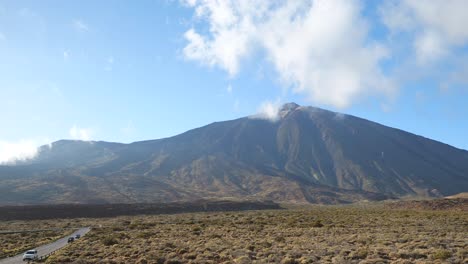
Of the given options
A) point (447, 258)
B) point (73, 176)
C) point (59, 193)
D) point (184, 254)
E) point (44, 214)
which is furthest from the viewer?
point (73, 176)

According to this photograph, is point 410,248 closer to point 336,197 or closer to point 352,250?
point 352,250

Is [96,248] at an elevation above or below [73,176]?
below

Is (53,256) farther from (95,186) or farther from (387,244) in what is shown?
(95,186)

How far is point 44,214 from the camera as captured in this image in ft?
292

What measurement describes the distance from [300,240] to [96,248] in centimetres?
1560

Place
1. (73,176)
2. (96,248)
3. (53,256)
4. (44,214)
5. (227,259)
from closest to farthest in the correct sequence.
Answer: (227,259) → (53,256) → (96,248) → (44,214) → (73,176)

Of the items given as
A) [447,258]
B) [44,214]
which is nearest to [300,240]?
[447,258]

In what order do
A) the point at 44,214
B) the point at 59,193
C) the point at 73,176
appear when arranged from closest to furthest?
the point at 44,214 < the point at 59,193 < the point at 73,176

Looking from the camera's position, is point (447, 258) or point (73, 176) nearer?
point (447, 258)

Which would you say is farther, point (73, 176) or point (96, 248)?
point (73, 176)

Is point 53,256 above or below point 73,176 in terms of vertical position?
below

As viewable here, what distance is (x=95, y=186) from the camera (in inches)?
6959

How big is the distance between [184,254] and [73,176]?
183m

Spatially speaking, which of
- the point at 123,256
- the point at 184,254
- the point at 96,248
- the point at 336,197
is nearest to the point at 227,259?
the point at 184,254
